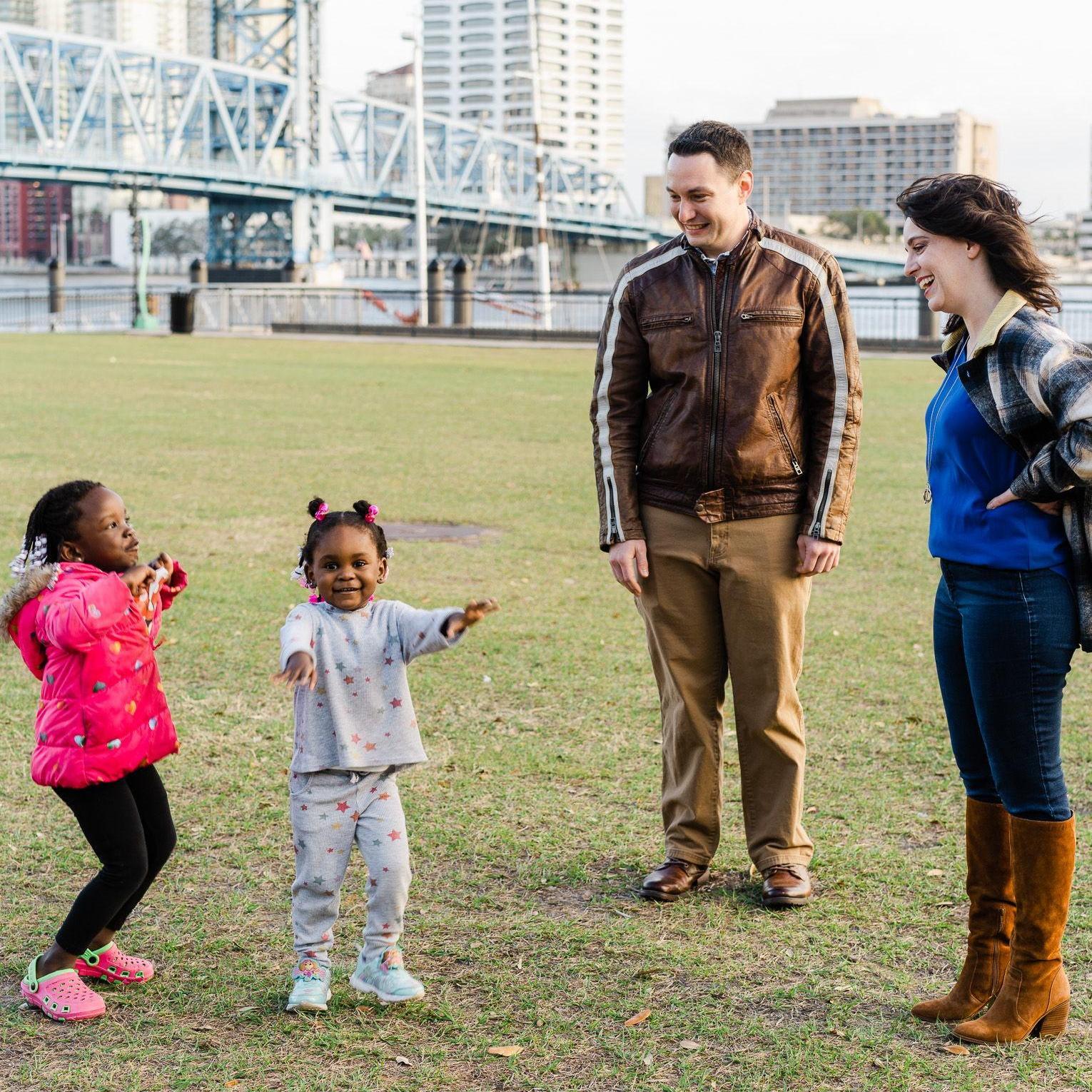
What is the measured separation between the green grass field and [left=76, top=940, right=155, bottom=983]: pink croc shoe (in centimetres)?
5

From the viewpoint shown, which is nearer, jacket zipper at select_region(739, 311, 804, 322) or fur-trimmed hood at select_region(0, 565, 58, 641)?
fur-trimmed hood at select_region(0, 565, 58, 641)

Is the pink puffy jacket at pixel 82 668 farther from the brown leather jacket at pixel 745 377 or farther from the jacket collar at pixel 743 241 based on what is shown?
the jacket collar at pixel 743 241

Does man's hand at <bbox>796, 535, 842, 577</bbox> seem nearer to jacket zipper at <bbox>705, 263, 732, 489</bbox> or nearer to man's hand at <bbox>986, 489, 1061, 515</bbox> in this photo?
jacket zipper at <bbox>705, 263, 732, 489</bbox>

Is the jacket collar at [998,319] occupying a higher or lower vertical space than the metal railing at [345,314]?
lower

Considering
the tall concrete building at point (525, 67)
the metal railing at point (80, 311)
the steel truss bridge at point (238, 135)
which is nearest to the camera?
the metal railing at point (80, 311)

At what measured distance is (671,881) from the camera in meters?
4.22

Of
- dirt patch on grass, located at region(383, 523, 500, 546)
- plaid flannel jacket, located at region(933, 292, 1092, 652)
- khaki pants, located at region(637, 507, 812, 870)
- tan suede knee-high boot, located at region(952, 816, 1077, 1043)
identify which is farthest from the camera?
dirt patch on grass, located at region(383, 523, 500, 546)

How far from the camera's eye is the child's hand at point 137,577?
3363 millimetres

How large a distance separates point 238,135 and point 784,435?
96.6 metres

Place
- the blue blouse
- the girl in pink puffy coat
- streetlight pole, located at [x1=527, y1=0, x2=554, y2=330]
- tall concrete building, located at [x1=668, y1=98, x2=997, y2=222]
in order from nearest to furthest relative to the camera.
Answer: the blue blouse < the girl in pink puffy coat < streetlight pole, located at [x1=527, y1=0, x2=554, y2=330] < tall concrete building, located at [x1=668, y1=98, x2=997, y2=222]

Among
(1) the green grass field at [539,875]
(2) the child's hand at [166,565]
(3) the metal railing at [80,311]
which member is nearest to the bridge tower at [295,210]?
(3) the metal railing at [80,311]

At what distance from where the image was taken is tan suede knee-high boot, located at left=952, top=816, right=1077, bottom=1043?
3.23m

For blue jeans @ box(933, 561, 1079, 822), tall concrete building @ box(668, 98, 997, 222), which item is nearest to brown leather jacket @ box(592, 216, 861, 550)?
blue jeans @ box(933, 561, 1079, 822)

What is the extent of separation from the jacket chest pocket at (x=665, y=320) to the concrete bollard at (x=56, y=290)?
44994 mm
